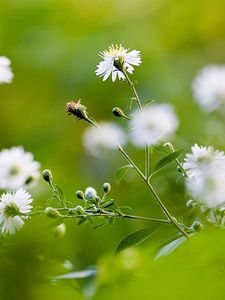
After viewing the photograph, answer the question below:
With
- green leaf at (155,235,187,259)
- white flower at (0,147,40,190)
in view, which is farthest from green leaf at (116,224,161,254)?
white flower at (0,147,40,190)

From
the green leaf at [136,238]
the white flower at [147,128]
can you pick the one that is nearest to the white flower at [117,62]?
the white flower at [147,128]

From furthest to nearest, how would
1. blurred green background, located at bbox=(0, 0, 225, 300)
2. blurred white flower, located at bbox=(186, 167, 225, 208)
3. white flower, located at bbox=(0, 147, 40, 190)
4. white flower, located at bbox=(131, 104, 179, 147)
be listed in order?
1. white flower, located at bbox=(0, 147, 40, 190)
2. blurred green background, located at bbox=(0, 0, 225, 300)
3. white flower, located at bbox=(131, 104, 179, 147)
4. blurred white flower, located at bbox=(186, 167, 225, 208)

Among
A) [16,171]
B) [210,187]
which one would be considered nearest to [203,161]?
[210,187]

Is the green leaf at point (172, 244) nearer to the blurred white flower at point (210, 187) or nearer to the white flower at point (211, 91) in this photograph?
the blurred white flower at point (210, 187)

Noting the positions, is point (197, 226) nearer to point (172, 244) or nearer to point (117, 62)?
point (172, 244)

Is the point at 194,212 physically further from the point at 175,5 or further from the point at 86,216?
the point at 175,5

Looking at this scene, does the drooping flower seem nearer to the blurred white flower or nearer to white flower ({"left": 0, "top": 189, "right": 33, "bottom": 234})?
the blurred white flower

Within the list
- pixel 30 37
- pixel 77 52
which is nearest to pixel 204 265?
pixel 77 52
